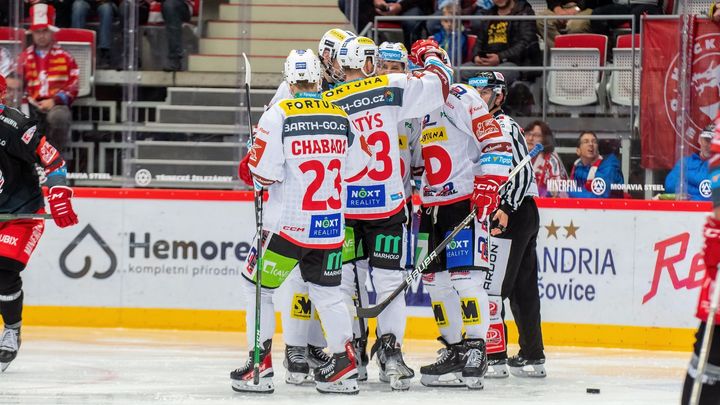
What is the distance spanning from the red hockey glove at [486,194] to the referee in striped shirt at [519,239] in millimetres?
433

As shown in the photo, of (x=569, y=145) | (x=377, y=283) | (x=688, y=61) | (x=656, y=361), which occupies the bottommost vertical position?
(x=656, y=361)

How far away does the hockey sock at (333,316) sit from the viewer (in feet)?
21.6

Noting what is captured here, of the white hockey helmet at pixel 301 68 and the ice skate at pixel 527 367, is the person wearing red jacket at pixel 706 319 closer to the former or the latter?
the white hockey helmet at pixel 301 68

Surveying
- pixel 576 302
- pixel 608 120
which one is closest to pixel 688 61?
pixel 608 120

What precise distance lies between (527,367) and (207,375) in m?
1.76

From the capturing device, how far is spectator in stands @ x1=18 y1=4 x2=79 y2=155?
397 inches

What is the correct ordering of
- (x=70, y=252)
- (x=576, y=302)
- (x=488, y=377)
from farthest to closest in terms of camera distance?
(x=70, y=252), (x=576, y=302), (x=488, y=377)

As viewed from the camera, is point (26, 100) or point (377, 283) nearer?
point (377, 283)

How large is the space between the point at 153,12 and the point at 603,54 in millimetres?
3277

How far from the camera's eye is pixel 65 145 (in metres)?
10.1

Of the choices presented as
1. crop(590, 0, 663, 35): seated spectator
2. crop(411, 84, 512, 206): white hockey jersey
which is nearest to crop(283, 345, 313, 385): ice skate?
crop(411, 84, 512, 206): white hockey jersey

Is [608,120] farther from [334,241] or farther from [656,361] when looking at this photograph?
[334,241]

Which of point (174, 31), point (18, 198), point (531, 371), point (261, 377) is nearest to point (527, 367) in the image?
point (531, 371)

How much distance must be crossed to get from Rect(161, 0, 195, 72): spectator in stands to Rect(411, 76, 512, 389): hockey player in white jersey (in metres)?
3.50
